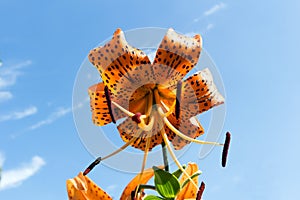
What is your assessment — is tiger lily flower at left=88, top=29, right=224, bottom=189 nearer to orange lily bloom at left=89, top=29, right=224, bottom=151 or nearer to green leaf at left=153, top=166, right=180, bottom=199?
orange lily bloom at left=89, top=29, right=224, bottom=151

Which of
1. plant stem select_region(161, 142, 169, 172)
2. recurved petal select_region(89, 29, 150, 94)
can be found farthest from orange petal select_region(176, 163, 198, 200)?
recurved petal select_region(89, 29, 150, 94)

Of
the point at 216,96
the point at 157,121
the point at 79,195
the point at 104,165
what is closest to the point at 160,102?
the point at 157,121

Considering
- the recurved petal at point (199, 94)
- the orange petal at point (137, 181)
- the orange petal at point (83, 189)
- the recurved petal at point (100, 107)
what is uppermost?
the recurved petal at point (100, 107)

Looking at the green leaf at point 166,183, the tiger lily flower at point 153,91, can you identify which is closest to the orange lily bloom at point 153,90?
the tiger lily flower at point 153,91

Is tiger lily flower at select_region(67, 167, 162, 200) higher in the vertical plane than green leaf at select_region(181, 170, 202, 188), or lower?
higher

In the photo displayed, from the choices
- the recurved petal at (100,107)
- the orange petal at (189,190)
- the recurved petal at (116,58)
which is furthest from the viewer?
the recurved petal at (100,107)

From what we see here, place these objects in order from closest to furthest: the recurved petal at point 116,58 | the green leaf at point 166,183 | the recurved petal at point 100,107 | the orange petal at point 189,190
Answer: the green leaf at point 166,183 → the orange petal at point 189,190 → the recurved petal at point 116,58 → the recurved petal at point 100,107

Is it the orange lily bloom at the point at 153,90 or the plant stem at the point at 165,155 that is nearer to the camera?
the plant stem at the point at 165,155

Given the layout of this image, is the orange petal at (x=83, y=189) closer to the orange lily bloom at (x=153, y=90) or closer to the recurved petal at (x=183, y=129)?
the orange lily bloom at (x=153, y=90)
